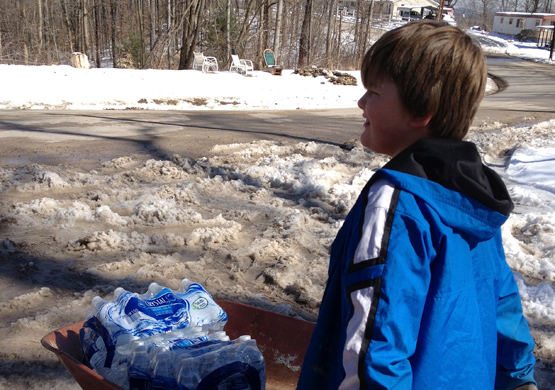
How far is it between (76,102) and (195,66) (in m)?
9.51

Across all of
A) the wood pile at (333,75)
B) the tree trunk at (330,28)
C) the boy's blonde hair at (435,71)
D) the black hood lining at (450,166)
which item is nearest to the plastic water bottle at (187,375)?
the black hood lining at (450,166)

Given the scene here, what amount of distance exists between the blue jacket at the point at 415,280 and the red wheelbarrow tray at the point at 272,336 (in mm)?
1010

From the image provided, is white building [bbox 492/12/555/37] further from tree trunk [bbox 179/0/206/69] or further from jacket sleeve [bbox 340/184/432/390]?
jacket sleeve [bbox 340/184/432/390]

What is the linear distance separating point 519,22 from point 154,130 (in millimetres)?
87812

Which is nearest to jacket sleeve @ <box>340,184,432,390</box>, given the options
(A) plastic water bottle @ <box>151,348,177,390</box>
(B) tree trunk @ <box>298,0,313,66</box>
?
(A) plastic water bottle @ <box>151,348,177,390</box>

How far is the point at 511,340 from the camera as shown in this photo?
1.84 metres

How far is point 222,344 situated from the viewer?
7.72 ft

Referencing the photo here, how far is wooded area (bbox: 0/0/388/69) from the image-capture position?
28.7 m

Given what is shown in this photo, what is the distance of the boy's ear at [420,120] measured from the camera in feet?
5.10

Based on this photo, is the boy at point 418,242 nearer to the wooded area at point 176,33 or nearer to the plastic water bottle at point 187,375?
the plastic water bottle at point 187,375

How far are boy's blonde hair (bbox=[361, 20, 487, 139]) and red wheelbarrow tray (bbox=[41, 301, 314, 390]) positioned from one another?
1310 millimetres

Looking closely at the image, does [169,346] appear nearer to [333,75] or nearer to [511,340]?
[511,340]

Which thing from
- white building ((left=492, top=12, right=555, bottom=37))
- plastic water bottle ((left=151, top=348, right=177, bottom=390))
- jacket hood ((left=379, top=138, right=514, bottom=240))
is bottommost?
plastic water bottle ((left=151, top=348, right=177, bottom=390))

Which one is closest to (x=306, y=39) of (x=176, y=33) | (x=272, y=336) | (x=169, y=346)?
(x=176, y=33)
